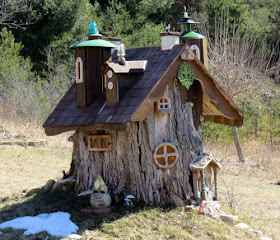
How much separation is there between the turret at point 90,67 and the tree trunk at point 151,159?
A: 0.66 meters

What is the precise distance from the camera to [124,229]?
23.5 ft

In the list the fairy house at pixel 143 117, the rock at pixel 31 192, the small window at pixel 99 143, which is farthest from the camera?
the rock at pixel 31 192

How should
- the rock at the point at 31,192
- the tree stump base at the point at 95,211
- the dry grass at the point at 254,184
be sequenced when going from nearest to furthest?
the tree stump base at the point at 95,211, the dry grass at the point at 254,184, the rock at the point at 31,192

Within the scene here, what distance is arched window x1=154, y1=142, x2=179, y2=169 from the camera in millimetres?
7863

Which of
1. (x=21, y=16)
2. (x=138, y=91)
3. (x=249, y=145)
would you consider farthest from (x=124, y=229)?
(x=21, y=16)

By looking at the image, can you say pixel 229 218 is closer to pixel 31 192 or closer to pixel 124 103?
→ pixel 124 103

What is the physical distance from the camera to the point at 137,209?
7730mm

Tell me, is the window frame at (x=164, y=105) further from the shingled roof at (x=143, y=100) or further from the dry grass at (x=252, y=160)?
the dry grass at (x=252, y=160)

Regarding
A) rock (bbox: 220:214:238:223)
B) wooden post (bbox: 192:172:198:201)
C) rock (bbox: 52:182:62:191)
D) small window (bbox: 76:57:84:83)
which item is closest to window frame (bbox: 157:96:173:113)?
wooden post (bbox: 192:172:198:201)

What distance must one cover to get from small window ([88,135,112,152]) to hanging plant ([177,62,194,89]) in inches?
60.8

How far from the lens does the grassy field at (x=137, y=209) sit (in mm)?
7191

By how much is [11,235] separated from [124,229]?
1678 millimetres

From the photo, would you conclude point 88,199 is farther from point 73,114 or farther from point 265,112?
point 265,112

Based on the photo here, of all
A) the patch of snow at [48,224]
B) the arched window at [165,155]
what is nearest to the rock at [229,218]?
the arched window at [165,155]
